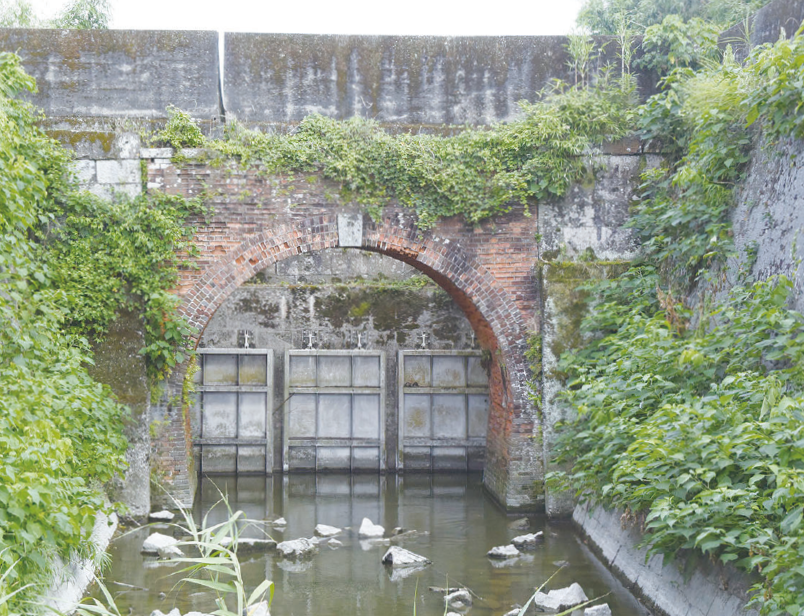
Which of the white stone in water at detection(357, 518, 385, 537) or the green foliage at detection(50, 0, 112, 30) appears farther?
the green foliage at detection(50, 0, 112, 30)

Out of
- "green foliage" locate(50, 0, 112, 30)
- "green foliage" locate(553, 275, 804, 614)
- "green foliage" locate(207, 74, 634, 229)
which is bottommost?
"green foliage" locate(553, 275, 804, 614)

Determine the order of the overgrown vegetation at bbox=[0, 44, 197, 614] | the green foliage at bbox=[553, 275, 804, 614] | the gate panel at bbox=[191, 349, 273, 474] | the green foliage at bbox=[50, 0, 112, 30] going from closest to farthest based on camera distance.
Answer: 1. the green foliage at bbox=[553, 275, 804, 614]
2. the overgrown vegetation at bbox=[0, 44, 197, 614]
3. the gate panel at bbox=[191, 349, 273, 474]
4. the green foliage at bbox=[50, 0, 112, 30]

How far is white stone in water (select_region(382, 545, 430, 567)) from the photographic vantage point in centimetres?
646

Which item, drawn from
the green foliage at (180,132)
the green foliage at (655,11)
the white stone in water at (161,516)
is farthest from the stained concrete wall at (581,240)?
the white stone in water at (161,516)

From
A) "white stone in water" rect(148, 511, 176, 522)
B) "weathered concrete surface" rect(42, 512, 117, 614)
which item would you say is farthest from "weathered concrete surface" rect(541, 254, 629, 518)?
"weathered concrete surface" rect(42, 512, 117, 614)

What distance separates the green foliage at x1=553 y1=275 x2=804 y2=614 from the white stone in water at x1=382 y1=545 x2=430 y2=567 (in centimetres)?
148

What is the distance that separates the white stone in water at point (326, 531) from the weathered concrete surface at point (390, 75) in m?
4.04

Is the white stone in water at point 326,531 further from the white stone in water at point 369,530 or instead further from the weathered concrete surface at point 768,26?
the weathered concrete surface at point 768,26

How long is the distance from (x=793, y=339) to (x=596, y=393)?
6.44ft

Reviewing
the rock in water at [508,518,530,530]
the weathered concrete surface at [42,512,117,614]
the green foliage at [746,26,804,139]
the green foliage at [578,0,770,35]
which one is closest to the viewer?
the weathered concrete surface at [42,512,117,614]

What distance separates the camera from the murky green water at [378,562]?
18.3ft

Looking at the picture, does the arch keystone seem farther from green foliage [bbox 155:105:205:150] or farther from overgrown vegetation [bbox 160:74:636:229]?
green foliage [bbox 155:105:205:150]

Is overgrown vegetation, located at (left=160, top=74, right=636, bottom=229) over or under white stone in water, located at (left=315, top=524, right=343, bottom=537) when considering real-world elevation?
over

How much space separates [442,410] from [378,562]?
12.1 feet
